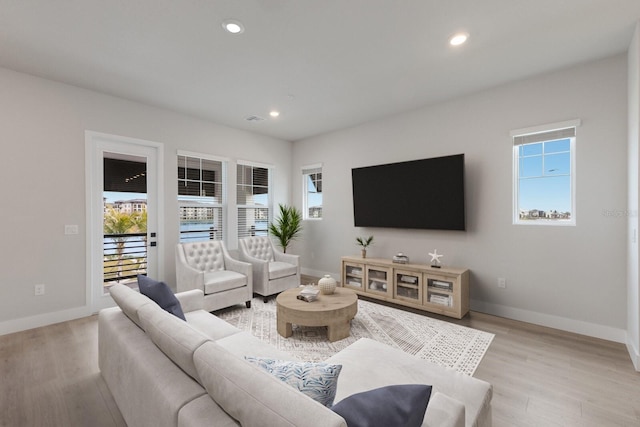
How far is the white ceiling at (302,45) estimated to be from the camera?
2.25 meters

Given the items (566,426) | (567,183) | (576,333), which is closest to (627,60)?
(567,183)

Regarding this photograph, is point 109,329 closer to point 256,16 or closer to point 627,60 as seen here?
point 256,16

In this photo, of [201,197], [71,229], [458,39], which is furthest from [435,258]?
[71,229]

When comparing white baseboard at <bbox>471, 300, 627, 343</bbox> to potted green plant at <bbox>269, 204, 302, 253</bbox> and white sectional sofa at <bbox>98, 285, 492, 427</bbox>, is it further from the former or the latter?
potted green plant at <bbox>269, 204, 302, 253</bbox>

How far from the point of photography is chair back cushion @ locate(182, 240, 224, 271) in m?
4.08

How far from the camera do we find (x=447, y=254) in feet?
13.3

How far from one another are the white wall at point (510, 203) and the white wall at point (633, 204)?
0.57ft

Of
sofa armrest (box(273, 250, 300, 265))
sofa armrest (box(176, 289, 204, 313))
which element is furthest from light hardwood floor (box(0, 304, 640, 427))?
sofa armrest (box(273, 250, 300, 265))

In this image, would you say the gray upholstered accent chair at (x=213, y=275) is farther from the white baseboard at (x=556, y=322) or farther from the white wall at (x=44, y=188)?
the white baseboard at (x=556, y=322)

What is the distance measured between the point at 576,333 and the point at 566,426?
1.82m

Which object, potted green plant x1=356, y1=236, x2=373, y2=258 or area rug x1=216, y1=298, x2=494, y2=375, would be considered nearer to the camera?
area rug x1=216, y1=298, x2=494, y2=375

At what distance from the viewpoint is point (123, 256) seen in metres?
4.04

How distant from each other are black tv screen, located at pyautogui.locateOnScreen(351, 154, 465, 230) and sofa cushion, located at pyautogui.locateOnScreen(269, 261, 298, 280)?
1.37 m

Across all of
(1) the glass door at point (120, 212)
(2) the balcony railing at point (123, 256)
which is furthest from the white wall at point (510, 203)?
(2) the balcony railing at point (123, 256)
